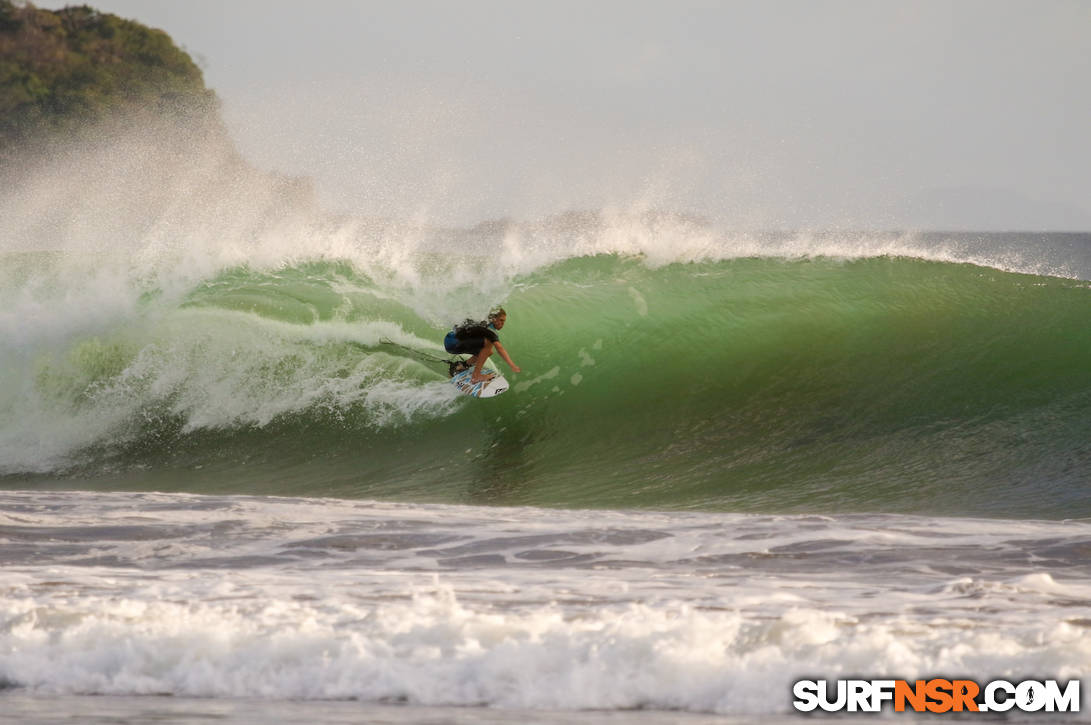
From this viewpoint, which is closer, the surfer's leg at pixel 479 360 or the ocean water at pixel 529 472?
the ocean water at pixel 529 472

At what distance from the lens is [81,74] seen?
63.6m

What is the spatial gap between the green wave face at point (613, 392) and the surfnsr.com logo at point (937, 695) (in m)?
3.86

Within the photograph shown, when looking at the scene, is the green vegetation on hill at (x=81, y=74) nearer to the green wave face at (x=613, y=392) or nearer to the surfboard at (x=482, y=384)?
the green wave face at (x=613, y=392)

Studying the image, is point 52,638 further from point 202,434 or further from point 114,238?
point 114,238

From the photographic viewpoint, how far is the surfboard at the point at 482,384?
9.71 metres

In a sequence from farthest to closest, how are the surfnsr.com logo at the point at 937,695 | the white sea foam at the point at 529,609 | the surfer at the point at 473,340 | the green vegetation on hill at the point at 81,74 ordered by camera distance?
the green vegetation on hill at the point at 81,74, the surfer at the point at 473,340, the white sea foam at the point at 529,609, the surfnsr.com logo at the point at 937,695

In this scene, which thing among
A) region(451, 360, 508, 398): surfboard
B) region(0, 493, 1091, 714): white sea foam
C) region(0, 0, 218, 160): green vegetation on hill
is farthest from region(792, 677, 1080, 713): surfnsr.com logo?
region(0, 0, 218, 160): green vegetation on hill


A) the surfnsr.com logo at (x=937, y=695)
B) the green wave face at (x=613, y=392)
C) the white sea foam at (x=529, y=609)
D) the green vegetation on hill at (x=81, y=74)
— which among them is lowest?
the surfnsr.com logo at (x=937, y=695)

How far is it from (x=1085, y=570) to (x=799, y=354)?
5.71 meters

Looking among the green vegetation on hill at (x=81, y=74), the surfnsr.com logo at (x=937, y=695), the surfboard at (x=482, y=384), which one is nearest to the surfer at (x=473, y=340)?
the surfboard at (x=482, y=384)

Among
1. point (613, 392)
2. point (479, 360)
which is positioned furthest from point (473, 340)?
point (613, 392)

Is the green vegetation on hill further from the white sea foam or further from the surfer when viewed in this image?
the white sea foam

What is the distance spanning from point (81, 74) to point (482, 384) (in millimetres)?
60747

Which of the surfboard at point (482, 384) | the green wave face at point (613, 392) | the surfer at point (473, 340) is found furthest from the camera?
the surfboard at point (482, 384)
